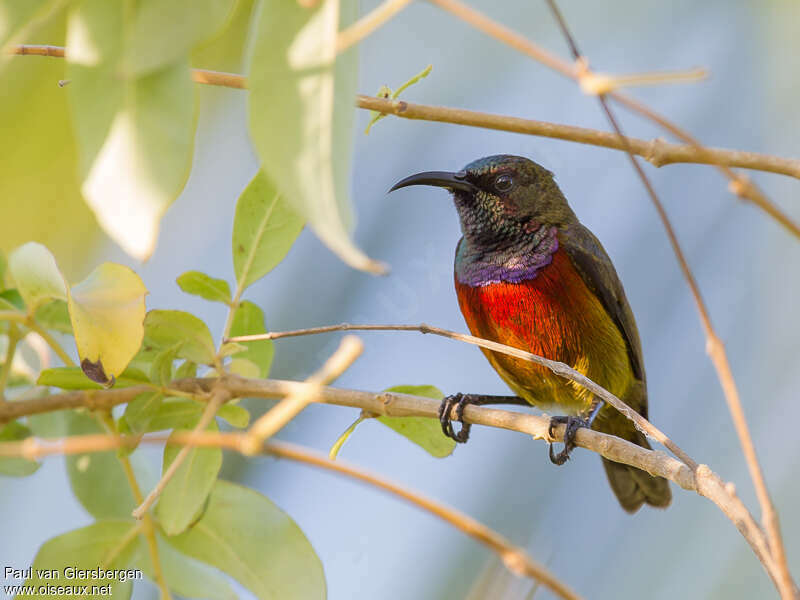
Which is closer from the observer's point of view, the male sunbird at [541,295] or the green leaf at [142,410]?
the green leaf at [142,410]

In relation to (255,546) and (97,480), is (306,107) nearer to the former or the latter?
(255,546)

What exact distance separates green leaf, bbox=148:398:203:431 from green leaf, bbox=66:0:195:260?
1.28 ft

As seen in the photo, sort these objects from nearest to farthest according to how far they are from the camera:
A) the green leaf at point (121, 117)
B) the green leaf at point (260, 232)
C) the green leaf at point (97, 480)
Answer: the green leaf at point (121, 117), the green leaf at point (260, 232), the green leaf at point (97, 480)

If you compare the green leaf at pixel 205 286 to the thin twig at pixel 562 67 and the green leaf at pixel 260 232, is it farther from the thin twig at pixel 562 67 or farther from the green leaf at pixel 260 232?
the thin twig at pixel 562 67

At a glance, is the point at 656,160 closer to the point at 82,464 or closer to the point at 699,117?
the point at 82,464

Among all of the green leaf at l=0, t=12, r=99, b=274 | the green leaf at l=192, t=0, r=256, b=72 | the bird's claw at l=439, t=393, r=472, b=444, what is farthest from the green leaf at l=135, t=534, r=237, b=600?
the green leaf at l=192, t=0, r=256, b=72

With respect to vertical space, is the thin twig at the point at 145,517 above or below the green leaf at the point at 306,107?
below

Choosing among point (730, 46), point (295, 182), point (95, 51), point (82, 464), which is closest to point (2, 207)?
point (82, 464)

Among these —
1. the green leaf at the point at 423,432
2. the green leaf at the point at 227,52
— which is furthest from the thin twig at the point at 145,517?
the green leaf at the point at 227,52

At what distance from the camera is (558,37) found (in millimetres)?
2318

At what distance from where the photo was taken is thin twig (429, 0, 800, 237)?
1.81 ft

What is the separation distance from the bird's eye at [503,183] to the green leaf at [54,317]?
0.83 metres

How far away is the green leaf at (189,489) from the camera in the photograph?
911mm

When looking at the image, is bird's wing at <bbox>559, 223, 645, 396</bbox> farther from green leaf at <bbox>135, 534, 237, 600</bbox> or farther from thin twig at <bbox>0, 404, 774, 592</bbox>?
green leaf at <bbox>135, 534, 237, 600</bbox>
